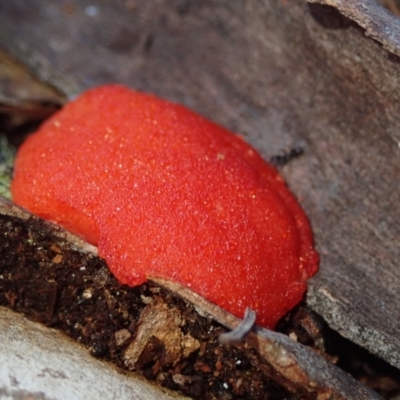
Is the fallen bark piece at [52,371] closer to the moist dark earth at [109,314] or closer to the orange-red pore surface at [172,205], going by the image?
the moist dark earth at [109,314]

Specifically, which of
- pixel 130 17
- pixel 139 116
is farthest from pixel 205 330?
Result: pixel 130 17

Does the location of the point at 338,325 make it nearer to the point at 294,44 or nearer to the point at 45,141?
the point at 294,44

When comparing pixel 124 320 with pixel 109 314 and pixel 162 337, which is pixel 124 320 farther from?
pixel 162 337

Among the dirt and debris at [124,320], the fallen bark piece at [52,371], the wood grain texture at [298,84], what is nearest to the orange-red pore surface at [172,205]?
the dirt and debris at [124,320]

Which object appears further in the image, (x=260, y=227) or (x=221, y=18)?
(x=221, y=18)

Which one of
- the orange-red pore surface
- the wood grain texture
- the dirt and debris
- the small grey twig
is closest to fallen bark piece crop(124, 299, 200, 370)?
the dirt and debris

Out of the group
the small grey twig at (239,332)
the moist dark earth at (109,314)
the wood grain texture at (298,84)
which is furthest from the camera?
the wood grain texture at (298,84)
